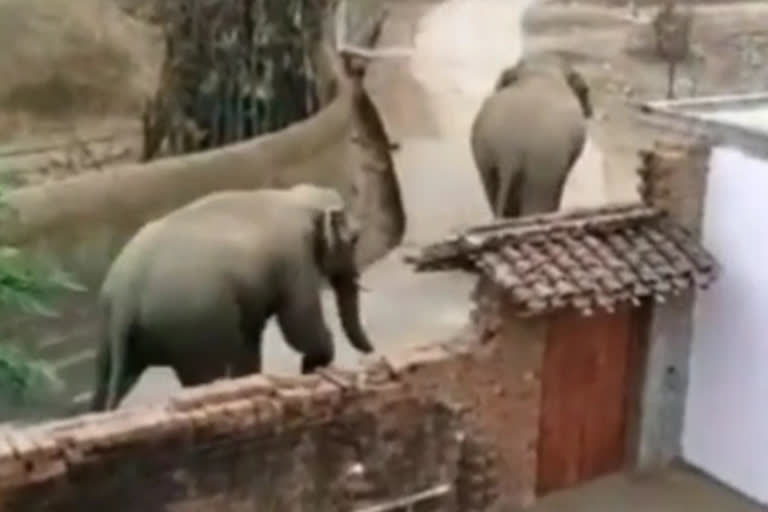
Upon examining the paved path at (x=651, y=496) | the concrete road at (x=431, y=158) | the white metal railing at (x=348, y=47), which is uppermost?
the white metal railing at (x=348, y=47)

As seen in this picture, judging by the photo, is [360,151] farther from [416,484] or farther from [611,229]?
[416,484]

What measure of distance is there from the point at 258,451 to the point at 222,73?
172 inches

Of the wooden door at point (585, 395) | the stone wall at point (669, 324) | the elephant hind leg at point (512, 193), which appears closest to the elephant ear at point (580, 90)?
the elephant hind leg at point (512, 193)

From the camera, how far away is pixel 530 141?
26.6 ft

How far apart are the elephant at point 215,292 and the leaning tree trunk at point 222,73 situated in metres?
2.83

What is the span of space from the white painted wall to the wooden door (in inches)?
13.0

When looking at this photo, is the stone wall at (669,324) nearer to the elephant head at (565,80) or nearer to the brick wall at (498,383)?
the brick wall at (498,383)

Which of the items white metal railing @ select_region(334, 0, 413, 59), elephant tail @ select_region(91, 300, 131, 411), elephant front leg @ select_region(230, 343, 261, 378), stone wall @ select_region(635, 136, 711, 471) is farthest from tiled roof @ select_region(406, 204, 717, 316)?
white metal railing @ select_region(334, 0, 413, 59)

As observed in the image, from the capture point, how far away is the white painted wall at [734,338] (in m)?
5.59

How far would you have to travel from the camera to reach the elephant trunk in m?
6.03

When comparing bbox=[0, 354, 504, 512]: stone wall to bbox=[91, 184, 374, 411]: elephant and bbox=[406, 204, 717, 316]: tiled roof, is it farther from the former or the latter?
bbox=[91, 184, 374, 411]: elephant

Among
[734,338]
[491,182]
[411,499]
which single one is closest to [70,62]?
[491,182]

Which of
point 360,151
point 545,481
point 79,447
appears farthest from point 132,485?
point 360,151

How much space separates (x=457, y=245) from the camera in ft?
16.8
